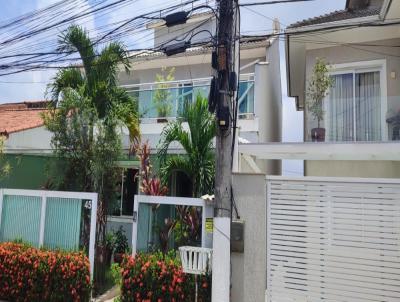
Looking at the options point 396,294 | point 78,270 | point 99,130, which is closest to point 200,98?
point 99,130

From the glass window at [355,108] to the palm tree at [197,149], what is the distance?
3.24 meters

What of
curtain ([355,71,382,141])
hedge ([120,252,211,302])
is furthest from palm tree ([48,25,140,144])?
curtain ([355,71,382,141])

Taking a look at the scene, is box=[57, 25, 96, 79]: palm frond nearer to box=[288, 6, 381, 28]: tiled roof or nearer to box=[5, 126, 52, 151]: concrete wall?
box=[5, 126, 52, 151]: concrete wall

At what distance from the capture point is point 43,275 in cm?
849

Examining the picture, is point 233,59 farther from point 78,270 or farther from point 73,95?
point 78,270

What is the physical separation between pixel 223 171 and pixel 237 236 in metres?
1.23

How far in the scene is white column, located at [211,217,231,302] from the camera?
6922mm

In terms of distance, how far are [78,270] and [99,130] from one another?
326 cm

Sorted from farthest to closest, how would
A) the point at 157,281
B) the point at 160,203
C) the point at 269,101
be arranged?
the point at 269,101 < the point at 160,203 < the point at 157,281

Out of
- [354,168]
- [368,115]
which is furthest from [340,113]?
[354,168]

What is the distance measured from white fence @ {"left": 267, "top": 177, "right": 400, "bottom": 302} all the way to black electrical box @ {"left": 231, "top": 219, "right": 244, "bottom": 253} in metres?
0.55

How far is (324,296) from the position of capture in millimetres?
7059

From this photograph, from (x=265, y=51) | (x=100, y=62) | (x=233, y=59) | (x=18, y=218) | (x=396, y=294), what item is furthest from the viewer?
(x=265, y=51)

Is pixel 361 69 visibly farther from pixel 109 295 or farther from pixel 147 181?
pixel 109 295
